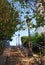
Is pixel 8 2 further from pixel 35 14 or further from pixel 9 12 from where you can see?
pixel 35 14

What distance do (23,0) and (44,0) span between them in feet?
3.09

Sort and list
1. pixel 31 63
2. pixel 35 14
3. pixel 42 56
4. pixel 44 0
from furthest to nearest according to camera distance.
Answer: pixel 31 63 → pixel 42 56 → pixel 35 14 → pixel 44 0

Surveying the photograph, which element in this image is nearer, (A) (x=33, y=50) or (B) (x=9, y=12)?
(B) (x=9, y=12)

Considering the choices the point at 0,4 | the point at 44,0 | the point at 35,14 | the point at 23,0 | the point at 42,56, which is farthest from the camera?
the point at 42,56

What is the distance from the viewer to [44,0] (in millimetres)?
8156

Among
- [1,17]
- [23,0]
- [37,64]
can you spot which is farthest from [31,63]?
[23,0]

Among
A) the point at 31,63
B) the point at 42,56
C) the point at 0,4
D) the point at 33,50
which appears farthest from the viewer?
the point at 33,50

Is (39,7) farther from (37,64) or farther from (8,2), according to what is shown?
(37,64)

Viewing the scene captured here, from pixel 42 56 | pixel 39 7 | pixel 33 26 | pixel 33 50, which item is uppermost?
pixel 39 7

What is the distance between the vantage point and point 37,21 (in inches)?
382

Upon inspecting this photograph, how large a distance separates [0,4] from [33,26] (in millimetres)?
1860

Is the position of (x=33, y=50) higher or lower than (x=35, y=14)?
lower

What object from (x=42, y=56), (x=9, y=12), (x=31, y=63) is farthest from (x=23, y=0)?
(x=31, y=63)

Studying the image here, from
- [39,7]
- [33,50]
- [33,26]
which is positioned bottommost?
[33,50]
